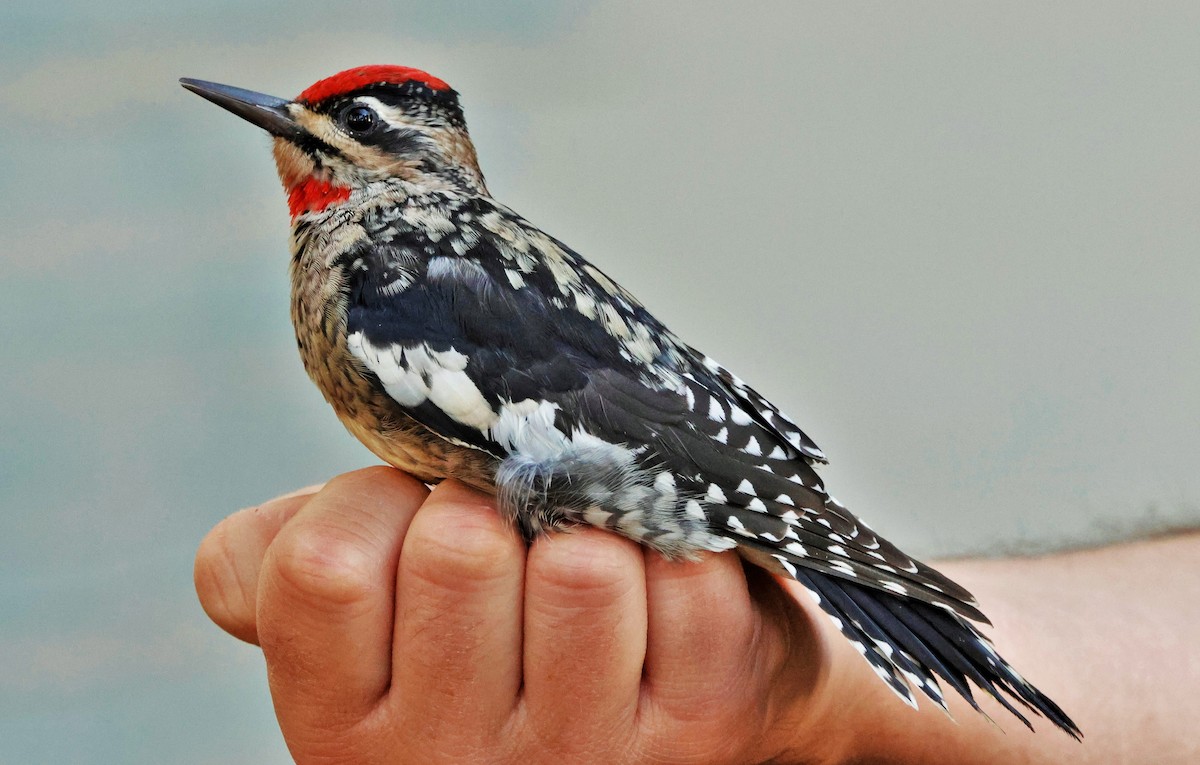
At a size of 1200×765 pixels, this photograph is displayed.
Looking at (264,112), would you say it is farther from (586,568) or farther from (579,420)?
(586,568)

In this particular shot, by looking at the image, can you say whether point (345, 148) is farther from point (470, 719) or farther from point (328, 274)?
point (470, 719)

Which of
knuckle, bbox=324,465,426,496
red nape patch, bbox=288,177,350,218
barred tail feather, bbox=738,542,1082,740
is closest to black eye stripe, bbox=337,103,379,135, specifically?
red nape patch, bbox=288,177,350,218

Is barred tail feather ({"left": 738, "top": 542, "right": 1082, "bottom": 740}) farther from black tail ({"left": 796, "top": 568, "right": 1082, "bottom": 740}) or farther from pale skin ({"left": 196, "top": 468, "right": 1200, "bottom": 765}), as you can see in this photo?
pale skin ({"left": 196, "top": 468, "right": 1200, "bottom": 765})

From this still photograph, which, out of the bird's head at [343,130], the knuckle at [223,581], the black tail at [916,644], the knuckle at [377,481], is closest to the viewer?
the black tail at [916,644]

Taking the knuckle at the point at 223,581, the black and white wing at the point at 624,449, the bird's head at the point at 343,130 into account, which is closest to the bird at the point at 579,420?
the black and white wing at the point at 624,449

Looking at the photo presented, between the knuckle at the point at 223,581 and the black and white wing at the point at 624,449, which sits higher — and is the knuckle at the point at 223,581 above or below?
below

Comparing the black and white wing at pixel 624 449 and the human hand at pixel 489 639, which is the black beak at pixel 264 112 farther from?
the human hand at pixel 489 639

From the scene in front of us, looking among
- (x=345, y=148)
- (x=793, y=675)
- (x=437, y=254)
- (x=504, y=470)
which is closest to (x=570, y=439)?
(x=504, y=470)

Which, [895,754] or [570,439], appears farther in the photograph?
[895,754]
